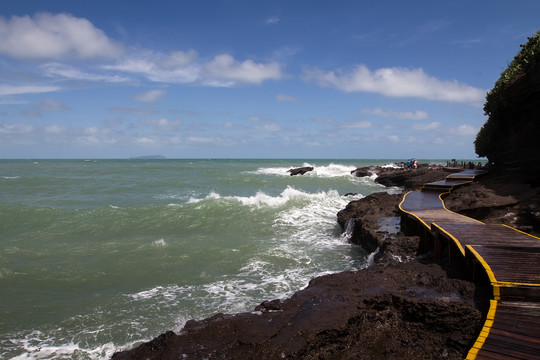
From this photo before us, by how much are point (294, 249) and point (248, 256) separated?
1.71 metres

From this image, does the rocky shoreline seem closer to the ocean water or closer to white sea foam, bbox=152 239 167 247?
the ocean water

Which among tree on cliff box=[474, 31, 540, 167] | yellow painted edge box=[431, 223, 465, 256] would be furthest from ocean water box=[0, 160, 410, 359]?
tree on cliff box=[474, 31, 540, 167]

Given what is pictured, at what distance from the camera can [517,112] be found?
19141 millimetres

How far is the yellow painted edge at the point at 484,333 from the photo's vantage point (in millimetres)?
3941

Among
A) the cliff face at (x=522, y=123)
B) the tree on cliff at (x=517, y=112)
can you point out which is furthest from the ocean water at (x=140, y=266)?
the tree on cliff at (x=517, y=112)

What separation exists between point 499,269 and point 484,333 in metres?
1.99

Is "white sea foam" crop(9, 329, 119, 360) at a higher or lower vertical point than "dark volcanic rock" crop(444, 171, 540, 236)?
lower

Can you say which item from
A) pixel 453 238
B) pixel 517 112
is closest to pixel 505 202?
pixel 453 238

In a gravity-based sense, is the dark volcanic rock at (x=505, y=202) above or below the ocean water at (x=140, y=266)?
above

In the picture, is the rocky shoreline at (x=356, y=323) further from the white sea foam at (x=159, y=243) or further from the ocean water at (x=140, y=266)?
the white sea foam at (x=159, y=243)

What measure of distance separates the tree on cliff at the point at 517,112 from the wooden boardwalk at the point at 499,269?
30.9ft

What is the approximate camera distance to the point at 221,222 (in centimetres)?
Result: 1639

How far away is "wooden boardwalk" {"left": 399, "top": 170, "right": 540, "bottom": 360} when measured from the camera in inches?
161

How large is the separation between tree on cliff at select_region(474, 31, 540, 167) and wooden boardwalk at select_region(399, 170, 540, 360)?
9.42 metres
